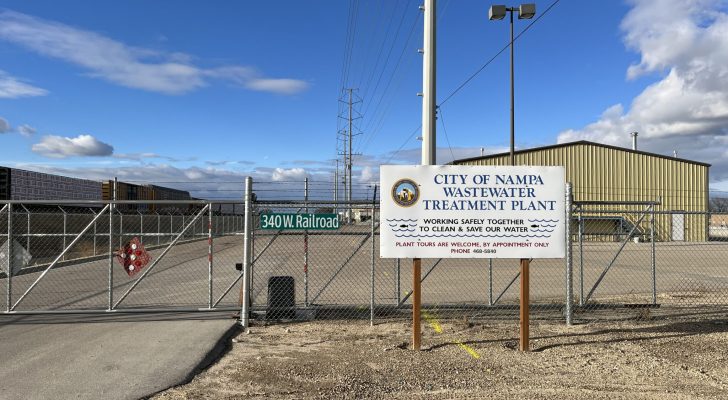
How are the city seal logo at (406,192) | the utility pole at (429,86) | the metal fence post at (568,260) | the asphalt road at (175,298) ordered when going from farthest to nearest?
1. the utility pole at (429,86)
2. the metal fence post at (568,260)
3. the city seal logo at (406,192)
4. the asphalt road at (175,298)

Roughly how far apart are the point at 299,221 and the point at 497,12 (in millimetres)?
14396

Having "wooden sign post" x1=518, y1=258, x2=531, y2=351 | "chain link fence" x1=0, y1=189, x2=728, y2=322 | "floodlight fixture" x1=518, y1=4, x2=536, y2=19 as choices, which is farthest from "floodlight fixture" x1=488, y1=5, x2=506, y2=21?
"wooden sign post" x1=518, y1=258, x2=531, y2=351

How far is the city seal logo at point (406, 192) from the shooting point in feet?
23.6

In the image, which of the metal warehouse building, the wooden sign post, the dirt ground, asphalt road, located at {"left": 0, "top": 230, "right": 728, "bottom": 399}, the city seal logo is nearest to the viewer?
the dirt ground

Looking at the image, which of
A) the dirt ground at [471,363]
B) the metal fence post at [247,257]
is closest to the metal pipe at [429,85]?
the dirt ground at [471,363]

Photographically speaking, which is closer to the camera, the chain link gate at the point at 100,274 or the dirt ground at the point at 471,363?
the dirt ground at the point at 471,363

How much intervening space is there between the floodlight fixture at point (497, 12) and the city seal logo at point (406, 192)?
47.4 ft

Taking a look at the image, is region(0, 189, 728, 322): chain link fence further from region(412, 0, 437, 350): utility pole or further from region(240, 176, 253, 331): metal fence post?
region(412, 0, 437, 350): utility pole

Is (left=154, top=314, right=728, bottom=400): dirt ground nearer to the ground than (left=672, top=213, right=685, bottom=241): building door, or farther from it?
nearer to the ground

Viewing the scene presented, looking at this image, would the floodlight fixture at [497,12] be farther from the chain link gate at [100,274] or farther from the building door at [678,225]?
→ the building door at [678,225]

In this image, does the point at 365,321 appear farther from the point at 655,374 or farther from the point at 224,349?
the point at 655,374

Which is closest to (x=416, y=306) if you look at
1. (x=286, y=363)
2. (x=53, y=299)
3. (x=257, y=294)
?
(x=286, y=363)

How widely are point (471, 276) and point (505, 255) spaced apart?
857cm

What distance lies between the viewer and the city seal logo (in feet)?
23.6
